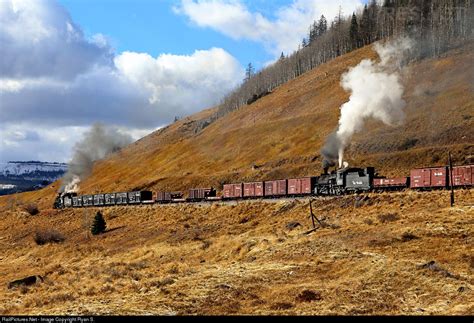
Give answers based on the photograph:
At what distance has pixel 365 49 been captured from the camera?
160875 millimetres

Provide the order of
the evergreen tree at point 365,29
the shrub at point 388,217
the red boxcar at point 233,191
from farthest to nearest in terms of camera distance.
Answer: the evergreen tree at point 365,29 → the red boxcar at point 233,191 → the shrub at point 388,217

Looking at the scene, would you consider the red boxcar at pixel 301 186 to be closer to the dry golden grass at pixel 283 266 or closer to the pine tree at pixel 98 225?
the dry golden grass at pixel 283 266

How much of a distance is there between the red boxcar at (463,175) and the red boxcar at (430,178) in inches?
35.7

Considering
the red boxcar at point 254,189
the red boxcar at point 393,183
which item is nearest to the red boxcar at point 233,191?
the red boxcar at point 254,189

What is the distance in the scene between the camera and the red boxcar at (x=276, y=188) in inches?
2584

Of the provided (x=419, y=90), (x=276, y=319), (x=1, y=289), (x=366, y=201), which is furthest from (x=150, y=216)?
(x=419, y=90)

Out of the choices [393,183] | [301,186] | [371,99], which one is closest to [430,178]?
[393,183]

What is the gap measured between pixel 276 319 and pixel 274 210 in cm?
3931

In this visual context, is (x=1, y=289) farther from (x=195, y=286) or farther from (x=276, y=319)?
(x=276, y=319)

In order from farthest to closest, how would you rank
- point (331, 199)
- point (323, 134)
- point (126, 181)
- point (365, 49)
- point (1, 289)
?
point (365, 49) → point (126, 181) → point (323, 134) → point (331, 199) → point (1, 289)

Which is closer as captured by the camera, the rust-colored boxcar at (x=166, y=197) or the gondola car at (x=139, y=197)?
the rust-colored boxcar at (x=166, y=197)

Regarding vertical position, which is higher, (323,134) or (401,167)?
(323,134)

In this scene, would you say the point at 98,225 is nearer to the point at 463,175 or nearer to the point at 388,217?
the point at 388,217

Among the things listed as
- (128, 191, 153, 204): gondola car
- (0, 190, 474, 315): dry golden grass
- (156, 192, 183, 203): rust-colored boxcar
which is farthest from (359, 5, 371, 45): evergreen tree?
(0, 190, 474, 315): dry golden grass
